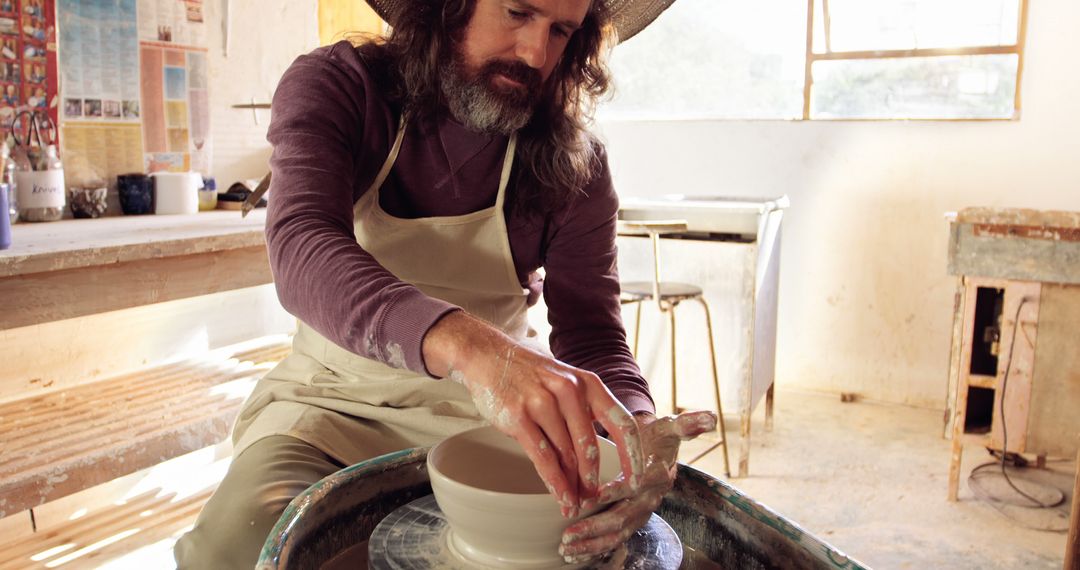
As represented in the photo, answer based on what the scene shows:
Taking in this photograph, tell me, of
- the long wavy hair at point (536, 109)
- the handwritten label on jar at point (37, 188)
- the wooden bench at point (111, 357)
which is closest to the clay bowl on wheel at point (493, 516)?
the long wavy hair at point (536, 109)

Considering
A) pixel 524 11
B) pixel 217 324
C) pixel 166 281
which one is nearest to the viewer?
pixel 524 11

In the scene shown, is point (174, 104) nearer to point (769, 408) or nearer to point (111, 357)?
point (111, 357)

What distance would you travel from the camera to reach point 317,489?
975 mm

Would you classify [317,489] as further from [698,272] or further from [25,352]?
[698,272]

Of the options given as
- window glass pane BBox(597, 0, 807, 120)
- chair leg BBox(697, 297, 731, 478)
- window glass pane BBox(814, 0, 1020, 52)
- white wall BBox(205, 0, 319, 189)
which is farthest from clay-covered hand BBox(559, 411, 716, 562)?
window glass pane BBox(814, 0, 1020, 52)

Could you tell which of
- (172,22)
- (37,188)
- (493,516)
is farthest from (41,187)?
(493,516)

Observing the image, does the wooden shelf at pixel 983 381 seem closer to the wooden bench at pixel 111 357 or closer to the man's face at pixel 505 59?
the man's face at pixel 505 59

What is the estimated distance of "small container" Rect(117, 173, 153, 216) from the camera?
260 cm

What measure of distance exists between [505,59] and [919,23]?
8.99ft

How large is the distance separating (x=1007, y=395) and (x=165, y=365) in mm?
2670

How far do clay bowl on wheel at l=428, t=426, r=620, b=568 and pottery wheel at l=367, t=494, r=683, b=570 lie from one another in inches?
0.8

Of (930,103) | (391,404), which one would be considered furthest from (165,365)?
(930,103)

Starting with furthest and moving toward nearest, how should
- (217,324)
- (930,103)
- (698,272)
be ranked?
(930,103), (698,272), (217,324)

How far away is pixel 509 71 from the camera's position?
141 centimetres
